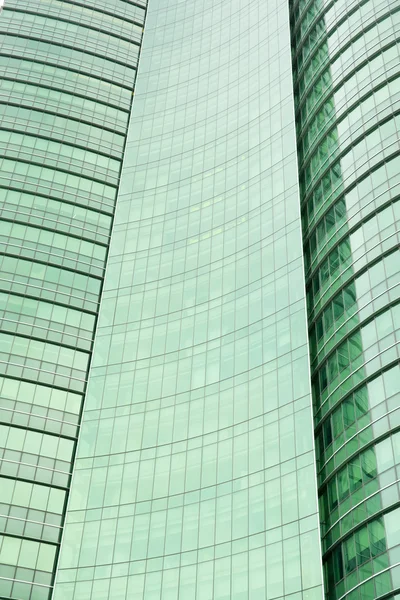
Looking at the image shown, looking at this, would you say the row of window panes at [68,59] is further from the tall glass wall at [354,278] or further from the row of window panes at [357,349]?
the row of window panes at [357,349]

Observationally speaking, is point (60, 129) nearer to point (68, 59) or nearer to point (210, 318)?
point (68, 59)

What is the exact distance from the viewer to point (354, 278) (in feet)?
170

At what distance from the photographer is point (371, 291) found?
162 feet

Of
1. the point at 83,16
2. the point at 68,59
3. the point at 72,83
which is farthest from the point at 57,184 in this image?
the point at 83,16

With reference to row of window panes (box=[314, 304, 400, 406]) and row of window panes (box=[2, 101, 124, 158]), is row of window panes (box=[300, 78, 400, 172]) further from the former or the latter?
row of window panes (box=[2, 101, 124, 158])

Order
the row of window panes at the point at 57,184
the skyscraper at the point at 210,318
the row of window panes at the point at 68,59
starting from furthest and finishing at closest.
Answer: the row of window panes at the point at 68,59 → the row of window panes at the point at 57,184 → the skyscraper at the point at 210,318

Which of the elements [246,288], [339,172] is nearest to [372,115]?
[339,172]

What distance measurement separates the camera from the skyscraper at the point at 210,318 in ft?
152

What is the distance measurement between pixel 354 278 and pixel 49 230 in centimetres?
3105

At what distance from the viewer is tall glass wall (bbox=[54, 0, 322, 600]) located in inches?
1869

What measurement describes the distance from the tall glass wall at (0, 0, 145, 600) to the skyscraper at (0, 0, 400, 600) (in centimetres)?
20

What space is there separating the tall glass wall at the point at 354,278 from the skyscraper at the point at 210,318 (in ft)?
0.58

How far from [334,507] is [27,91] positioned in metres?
56.0

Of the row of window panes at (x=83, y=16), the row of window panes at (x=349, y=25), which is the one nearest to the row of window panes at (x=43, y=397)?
the row of window panes at (x=349, y=25)
